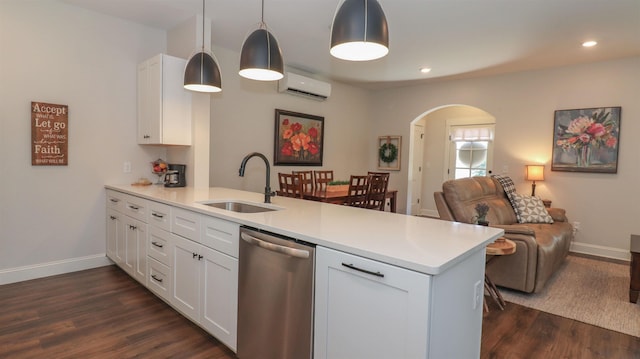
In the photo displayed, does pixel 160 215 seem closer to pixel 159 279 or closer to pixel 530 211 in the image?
pixel 159 279

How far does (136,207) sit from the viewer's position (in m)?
2.96

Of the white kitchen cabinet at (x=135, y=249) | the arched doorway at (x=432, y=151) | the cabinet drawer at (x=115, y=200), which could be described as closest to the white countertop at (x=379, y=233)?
the white kitchen cabinet at (x=135, y=249)

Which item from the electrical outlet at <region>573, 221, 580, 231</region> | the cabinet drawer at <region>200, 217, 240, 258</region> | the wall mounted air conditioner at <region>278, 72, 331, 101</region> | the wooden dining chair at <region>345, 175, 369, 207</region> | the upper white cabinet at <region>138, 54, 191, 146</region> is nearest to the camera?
the cabinet drawer at <region>200, 217, 240, 258</region>

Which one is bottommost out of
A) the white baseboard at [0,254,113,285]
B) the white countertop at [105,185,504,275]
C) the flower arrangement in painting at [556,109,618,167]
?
the white baseboard at [0,254,113,285]

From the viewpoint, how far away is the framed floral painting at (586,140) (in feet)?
14.7

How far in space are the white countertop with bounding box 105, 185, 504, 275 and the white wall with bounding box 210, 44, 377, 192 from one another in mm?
2219

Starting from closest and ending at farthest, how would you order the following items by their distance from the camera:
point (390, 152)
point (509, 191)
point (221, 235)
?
1. point (221, 235)
2. point (509, 191)
3. point (390, 152)

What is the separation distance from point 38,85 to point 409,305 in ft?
12.2

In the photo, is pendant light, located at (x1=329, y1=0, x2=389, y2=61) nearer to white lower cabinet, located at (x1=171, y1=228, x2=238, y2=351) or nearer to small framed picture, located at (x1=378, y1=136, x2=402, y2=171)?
white lower cabinet, located at (x1=171, y1=228, x2=238, y2=351)

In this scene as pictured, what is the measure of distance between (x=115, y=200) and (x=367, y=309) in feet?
9.84

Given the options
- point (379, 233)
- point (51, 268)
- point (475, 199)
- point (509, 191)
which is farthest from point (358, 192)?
point (51, 268)

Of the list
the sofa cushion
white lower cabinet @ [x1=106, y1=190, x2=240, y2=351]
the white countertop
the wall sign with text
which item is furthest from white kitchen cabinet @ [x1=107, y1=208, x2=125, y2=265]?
the sofa cushion

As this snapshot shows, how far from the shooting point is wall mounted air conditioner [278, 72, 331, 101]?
5047mm

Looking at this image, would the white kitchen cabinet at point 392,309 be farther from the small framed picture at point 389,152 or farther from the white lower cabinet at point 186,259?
the small framed picture at point 389,152
